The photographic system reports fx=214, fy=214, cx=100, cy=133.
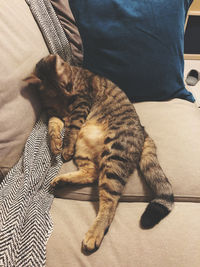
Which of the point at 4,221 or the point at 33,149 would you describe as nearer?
the point at 4,221

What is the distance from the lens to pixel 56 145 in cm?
99

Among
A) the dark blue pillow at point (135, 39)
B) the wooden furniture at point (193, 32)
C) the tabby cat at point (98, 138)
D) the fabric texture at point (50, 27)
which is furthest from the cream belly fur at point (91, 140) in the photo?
the wooden furniture at point (193, 32)

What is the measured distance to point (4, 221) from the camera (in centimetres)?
71

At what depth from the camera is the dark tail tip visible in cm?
75

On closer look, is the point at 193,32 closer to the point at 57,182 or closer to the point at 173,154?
the point at 173,154

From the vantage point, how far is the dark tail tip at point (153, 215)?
2.46 feet

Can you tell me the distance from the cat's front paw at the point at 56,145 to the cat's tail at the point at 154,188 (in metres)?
0.38

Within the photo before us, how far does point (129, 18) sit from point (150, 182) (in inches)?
33.7

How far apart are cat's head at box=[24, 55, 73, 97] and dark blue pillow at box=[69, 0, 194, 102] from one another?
217 millimetres

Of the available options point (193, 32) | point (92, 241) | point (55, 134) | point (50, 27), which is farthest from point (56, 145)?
point (193, 32)

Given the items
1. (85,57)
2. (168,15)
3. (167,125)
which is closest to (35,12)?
(85,57)

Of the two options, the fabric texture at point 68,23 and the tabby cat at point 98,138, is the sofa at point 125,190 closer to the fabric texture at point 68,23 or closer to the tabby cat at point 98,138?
the tabby cat at point 98,138

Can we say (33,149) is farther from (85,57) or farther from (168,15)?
(168,15)

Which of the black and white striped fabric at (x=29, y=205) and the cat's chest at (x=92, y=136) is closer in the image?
the black and white striped fabric at (x=29, y=205)
